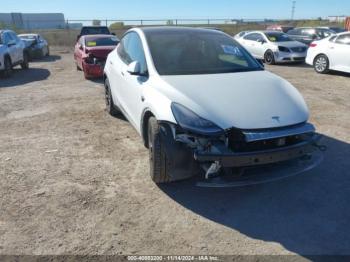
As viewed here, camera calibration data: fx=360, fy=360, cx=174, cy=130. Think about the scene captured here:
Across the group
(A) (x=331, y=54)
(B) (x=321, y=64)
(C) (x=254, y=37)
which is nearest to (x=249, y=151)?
(A) (x=331, y=54)

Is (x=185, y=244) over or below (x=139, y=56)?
below

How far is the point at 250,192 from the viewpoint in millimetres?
4156

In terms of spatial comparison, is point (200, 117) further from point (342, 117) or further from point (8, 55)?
point (8, 55)

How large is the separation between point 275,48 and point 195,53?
11254 millimetres

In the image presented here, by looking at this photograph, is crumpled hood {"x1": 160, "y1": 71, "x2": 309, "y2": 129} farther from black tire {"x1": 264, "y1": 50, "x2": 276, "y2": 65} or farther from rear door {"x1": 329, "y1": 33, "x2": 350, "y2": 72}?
black tire {"x1": 264, "y1": 50, "x2": 276, "y2": 65}

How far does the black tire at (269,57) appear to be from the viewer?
601 inches

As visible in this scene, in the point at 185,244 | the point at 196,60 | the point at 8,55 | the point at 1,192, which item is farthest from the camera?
the point at 8,55

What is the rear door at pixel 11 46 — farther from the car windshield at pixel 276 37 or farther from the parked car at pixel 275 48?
the car windshield at pixel 276 37

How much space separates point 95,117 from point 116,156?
7.14 feet

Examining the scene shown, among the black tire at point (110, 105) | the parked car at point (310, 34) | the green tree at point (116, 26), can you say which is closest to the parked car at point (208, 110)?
the black tire at point (110, 105)

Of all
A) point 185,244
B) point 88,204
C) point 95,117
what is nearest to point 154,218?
point 185,244

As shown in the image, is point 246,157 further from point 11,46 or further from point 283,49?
point 283,49

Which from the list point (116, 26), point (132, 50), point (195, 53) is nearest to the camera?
point (195, 53)

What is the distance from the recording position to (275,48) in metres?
15.1
